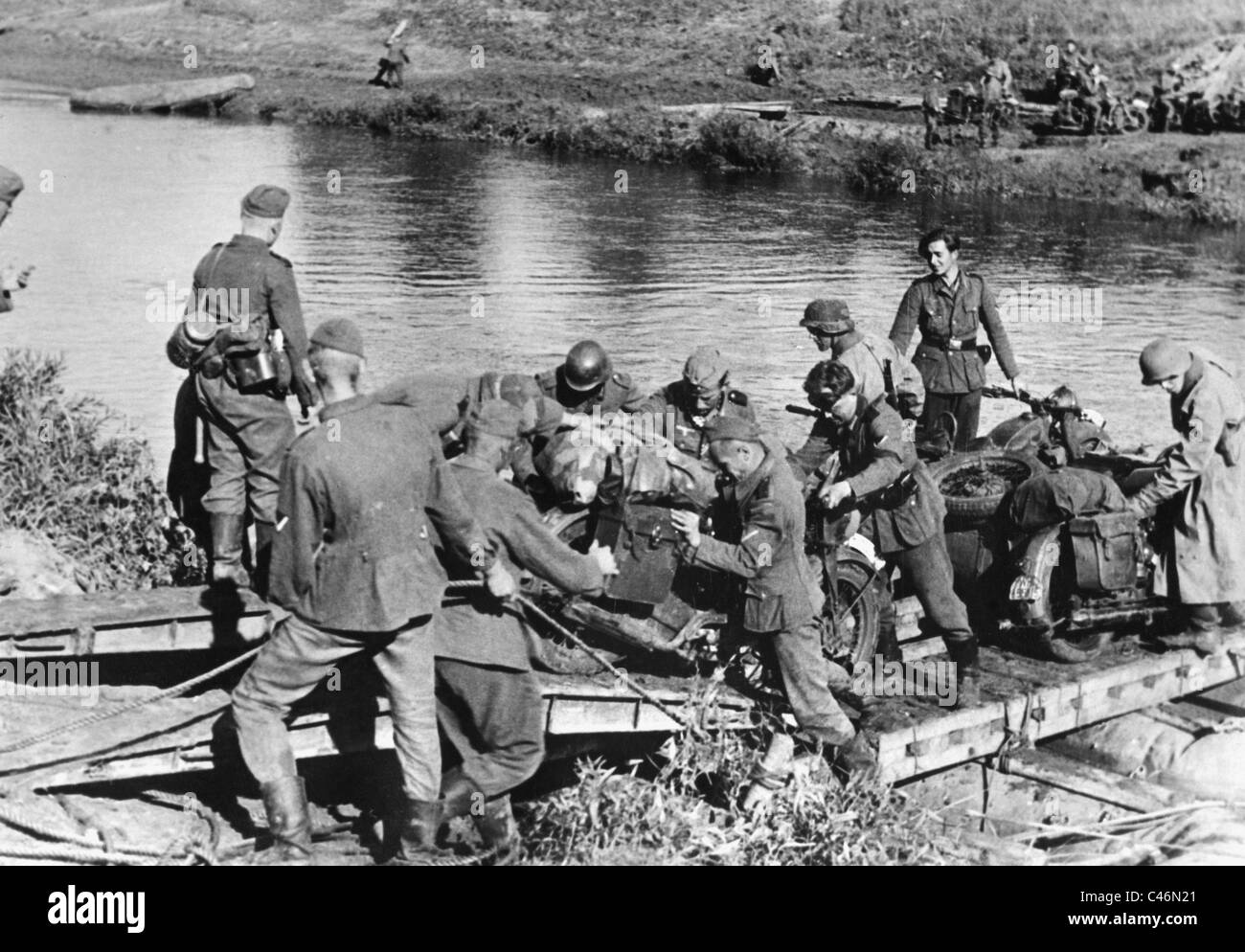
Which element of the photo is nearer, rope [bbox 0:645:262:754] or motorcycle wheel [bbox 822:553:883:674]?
rope [bbox 0:645:262:754]

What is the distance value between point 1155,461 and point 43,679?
18.4 feet

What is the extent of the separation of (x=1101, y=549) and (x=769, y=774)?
225 cm

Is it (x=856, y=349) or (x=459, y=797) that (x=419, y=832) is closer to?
(x=459, y=797)

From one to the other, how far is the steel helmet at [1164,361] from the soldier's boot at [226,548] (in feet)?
14.2

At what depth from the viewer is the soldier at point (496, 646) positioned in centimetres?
626

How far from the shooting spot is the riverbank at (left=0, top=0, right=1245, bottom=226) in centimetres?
2334

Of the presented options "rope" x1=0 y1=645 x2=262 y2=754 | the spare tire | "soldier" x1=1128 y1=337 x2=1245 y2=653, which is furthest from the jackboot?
"soldier" x1=1128 y1=337 x2=1245 y2=653

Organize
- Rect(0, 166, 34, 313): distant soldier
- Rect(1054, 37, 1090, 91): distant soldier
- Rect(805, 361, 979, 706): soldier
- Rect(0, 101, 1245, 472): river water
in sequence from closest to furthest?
Rect(0, 166, 34, 313): distant soldier → Rect(805, 361, 979, 706): soldier → Rect(0, 101, 1245, 472): river water → Rect(1054, 37, 1090, 91): distant soldier

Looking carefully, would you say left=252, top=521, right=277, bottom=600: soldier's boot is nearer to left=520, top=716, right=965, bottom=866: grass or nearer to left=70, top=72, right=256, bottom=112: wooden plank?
left=520, top=716, right=965, bottom=866: grass

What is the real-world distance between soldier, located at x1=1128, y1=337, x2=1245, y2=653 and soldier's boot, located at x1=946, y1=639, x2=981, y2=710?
1077mm

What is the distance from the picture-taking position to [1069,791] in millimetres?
7914

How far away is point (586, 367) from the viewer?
8227 millimetres

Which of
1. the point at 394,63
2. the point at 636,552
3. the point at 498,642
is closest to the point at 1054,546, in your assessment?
the point at 636,552

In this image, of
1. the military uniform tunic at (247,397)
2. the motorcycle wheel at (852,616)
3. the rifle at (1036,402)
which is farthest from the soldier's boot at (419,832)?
the rifle at (1036,402)
